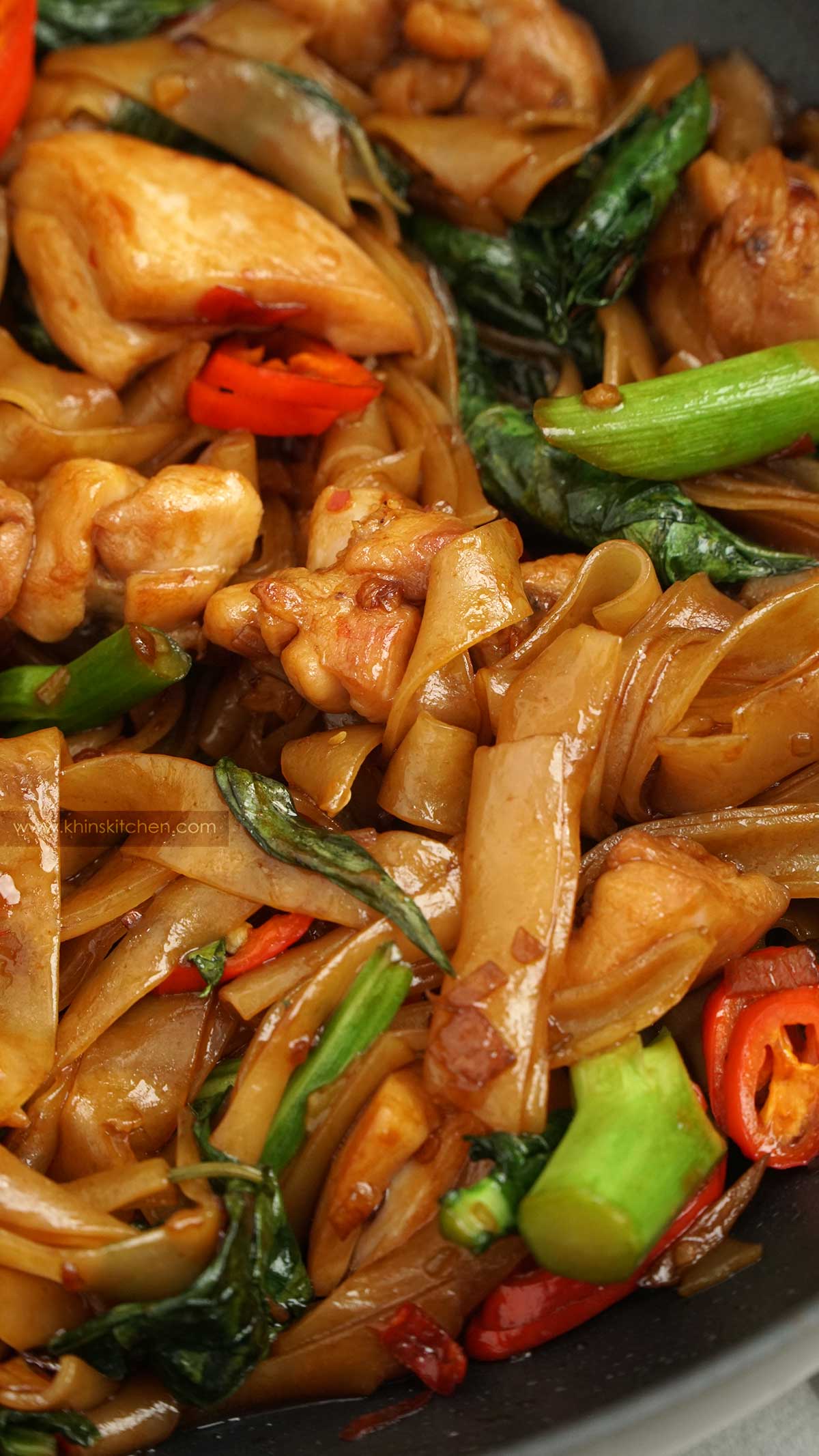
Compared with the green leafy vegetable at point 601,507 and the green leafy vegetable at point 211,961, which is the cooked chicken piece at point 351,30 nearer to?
the green leafy vegetable at point 601,507

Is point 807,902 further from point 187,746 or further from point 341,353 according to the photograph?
point 341,353

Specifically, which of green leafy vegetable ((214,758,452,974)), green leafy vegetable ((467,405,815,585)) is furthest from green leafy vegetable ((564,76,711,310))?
green leafy vegetable ((214,758,452,974))

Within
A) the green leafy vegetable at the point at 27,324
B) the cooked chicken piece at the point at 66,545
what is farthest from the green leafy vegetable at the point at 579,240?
the cooked chicken piece at the point at 66,545

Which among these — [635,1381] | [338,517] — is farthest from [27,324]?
[635,1381]

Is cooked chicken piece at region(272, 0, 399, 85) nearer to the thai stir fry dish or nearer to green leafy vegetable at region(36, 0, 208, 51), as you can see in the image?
the thai stir fry dish

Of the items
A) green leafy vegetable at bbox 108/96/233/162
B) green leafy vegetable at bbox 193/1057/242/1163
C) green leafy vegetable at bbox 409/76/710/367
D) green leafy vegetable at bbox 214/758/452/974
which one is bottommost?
green leafy vegetable at bbox 193/1057/242/1163

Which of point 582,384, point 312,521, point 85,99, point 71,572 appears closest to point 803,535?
point 582,384

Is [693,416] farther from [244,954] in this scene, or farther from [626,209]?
[244,954]
